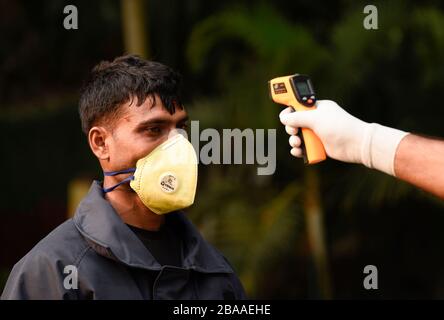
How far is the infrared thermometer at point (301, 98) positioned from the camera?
3.12 metres

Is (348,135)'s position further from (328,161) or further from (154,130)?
(328,161)

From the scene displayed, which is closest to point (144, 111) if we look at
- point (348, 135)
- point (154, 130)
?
point (154, 130)

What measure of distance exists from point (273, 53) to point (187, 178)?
9.56 feet

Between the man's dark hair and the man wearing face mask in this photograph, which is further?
the man's dark hair

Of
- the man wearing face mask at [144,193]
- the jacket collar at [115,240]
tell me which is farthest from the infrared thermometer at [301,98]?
the jacket collar at [115,240]

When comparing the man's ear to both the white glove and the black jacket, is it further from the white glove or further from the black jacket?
the white glove

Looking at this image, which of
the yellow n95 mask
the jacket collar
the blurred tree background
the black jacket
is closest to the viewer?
the black jacket

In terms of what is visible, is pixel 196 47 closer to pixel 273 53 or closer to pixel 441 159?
pixel 273 53

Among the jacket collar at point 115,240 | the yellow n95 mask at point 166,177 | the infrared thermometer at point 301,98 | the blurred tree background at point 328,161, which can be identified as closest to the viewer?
the jacket collar at point 115,240

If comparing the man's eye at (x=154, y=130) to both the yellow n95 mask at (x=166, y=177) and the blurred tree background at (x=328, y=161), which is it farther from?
the blurred tree background at (x=328, y=161)

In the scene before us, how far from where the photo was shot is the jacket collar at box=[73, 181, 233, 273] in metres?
3.00

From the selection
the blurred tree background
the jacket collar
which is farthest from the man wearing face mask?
the blurred tree background
